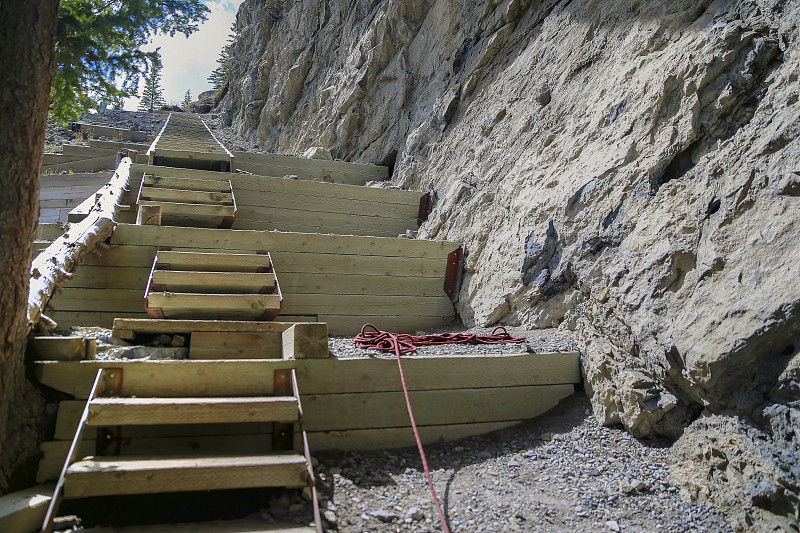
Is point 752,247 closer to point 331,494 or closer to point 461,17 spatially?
point 331,494

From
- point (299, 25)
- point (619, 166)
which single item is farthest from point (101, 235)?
point (299, 25)

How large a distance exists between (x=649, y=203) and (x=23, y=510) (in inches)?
131

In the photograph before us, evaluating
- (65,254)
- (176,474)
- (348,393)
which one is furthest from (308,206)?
(176,474)

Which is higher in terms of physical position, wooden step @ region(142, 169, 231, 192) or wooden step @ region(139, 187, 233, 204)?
wooden step @ region(142, 169, 231, 192)

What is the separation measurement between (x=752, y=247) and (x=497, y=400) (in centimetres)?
152

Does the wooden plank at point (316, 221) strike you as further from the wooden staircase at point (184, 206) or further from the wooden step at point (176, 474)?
the wooden step at point (176, 474)

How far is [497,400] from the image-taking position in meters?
3.04

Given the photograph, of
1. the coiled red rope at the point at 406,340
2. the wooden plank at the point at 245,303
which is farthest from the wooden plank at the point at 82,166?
the coiled red rope at the point at 406,340

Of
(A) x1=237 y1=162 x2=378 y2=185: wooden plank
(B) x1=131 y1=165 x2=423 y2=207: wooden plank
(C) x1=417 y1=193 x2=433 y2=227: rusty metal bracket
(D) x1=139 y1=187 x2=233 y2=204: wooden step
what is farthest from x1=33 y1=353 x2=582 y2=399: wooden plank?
(A) x1=237 y1=162 x2=378 y2=185: wooden plank

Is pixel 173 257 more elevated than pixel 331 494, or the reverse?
pixel 173 257

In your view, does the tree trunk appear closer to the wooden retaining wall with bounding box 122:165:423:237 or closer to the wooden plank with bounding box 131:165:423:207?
the wooden retaining wall with bounding box 122:165:423:237

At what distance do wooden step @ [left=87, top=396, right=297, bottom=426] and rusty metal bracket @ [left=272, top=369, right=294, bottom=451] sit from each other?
16cm

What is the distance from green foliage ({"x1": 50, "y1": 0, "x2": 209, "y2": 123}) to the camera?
2596 mm

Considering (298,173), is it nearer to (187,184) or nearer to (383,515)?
(187,184)
